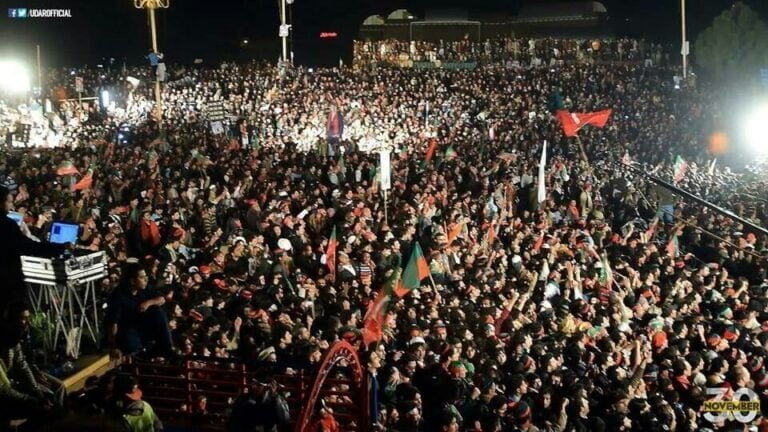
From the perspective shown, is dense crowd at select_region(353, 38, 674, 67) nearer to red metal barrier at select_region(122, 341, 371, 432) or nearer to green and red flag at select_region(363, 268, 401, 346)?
green and red flag at select_region(363, 268, 401, 346)

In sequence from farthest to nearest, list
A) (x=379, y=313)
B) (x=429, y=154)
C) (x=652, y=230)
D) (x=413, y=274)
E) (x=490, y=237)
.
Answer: (x=429, y=154), (x=652, y=230), (x=490, y=237), (x=413, y=274), (x=379, y=313)

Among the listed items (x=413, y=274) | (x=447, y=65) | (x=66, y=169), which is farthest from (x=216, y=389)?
(x=447, y=65)

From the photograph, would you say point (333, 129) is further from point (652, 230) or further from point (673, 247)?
point (673, 247)

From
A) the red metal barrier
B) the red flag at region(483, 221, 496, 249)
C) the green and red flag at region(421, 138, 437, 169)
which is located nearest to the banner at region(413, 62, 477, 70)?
the green and red flag at region(421, 138, 437, 169)

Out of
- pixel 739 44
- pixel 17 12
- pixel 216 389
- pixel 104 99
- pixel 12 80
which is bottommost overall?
pixel 216 389

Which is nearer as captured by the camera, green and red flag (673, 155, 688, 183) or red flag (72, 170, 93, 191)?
red flag (72, 170, 93, 191)
